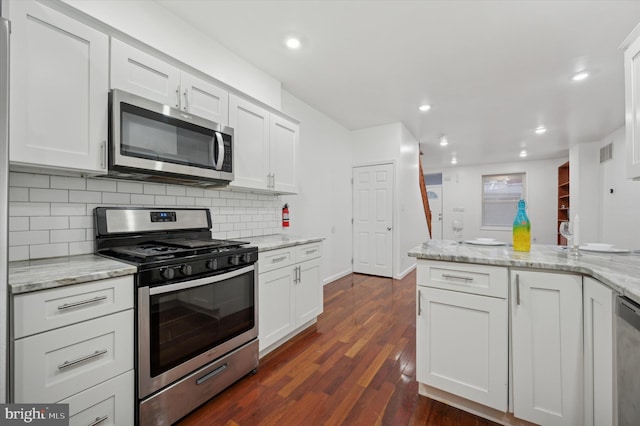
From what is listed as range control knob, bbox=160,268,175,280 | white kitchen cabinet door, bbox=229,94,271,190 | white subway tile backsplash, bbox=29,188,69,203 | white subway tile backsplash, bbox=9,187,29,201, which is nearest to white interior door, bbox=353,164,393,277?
white kitchen cabinet door, bbox=229,94,271,190

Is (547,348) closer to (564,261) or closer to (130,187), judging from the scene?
(564,261)

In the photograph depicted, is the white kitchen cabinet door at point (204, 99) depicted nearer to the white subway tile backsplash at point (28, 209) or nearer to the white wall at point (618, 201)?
the white subway tile backsplash at point (28, 209)

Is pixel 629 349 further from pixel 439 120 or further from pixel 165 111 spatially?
pixel 439 120

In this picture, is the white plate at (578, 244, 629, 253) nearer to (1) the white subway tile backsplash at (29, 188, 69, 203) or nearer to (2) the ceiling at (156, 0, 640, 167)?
(2) the ceiling at (156, 0, 640, 167)

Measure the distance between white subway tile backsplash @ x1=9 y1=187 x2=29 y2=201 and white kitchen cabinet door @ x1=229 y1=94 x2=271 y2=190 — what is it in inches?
47.0

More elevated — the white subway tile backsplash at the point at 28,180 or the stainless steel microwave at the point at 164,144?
the stainless steel microwave at the point at 164,144

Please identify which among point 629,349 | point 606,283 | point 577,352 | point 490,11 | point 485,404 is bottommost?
point 485,404

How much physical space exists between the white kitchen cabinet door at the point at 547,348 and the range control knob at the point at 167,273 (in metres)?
1.82

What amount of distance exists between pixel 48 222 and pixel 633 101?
3265 millimetres

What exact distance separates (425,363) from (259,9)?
2.75 metres

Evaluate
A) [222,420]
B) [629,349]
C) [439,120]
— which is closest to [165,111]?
[222,420]

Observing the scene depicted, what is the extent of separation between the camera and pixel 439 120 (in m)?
4.64

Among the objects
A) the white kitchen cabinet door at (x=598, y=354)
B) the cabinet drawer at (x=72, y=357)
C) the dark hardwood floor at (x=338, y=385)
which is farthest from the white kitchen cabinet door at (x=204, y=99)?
the white kitchen cabinet door at (x=598, y=354)

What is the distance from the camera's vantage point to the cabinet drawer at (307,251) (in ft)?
8.22
